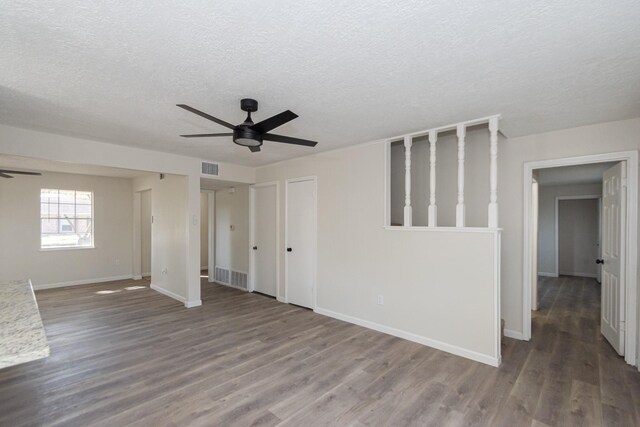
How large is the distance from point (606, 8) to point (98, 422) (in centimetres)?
392

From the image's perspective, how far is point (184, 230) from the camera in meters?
5.14

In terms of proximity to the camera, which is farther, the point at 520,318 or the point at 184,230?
the point at 184,230

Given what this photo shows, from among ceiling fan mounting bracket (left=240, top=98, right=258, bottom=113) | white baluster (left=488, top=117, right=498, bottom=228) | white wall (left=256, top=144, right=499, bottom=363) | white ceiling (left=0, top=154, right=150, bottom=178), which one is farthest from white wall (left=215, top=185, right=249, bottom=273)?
white baluster (left=488, top=117, right=498, bottom=228)

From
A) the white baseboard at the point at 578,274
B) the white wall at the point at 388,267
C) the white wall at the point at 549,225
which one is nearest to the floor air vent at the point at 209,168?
the white wall at the point at 388,267

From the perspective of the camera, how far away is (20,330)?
4.78ft

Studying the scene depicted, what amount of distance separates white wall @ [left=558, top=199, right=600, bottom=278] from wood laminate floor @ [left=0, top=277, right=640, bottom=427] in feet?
14.5

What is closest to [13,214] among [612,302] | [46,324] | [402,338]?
[46,324]

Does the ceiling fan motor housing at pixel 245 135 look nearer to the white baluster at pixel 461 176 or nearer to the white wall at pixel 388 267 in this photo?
the white wall at pixel 388 267

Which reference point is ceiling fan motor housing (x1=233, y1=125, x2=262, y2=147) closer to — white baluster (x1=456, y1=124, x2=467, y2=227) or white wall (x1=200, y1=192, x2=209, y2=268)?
white baluster (x1=456, y1=124, x2=467, y2=227)

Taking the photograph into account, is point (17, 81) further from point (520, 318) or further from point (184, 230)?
point (520, 318)

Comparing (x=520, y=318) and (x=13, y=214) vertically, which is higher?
(x=13, y=214)

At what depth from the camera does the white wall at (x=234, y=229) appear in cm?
616

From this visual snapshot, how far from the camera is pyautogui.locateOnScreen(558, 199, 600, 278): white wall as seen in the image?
7.48 meters

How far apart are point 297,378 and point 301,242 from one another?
99.3 inches
